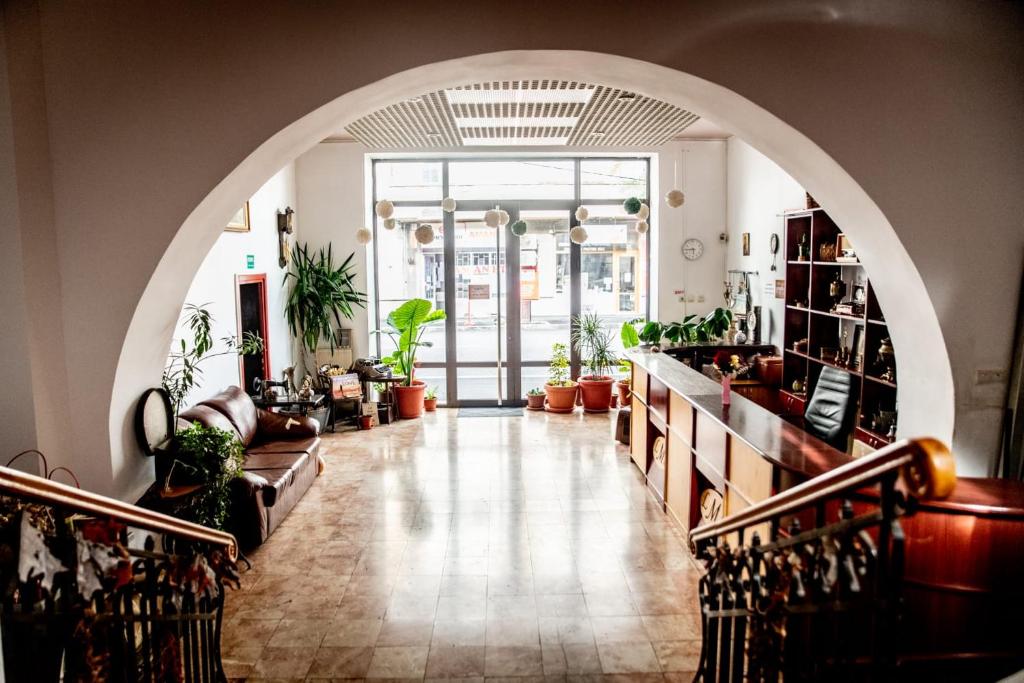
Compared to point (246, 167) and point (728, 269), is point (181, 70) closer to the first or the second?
point (246, 167)

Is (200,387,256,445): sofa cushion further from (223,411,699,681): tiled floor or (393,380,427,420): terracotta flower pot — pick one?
(393,380,427,420): terracotta flower pot

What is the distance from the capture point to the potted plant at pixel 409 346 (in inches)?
411

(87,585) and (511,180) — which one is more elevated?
(511,180)

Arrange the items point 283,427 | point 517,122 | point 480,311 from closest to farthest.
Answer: point 517,122 → point 283,427 → point 480,311

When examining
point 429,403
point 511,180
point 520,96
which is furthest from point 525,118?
point 429,403

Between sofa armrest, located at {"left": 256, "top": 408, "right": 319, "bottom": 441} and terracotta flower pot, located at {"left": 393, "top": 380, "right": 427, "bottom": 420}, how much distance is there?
2.62 m

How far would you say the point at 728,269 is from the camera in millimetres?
10672

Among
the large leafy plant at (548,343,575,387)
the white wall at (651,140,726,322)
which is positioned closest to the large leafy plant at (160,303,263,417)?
the large leafy plant at (548,343,575,387)

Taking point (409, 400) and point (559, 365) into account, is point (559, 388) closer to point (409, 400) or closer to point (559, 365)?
point (559, 365)

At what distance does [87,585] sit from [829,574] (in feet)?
6.87

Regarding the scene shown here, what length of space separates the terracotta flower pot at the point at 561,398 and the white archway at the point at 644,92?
5900mm

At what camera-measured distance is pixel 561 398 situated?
10625mm

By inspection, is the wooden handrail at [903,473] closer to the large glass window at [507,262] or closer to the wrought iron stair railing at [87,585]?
the wrought iron stair railing at [87,585]

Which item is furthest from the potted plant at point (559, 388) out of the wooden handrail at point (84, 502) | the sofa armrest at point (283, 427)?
the wooden handrail at point (84, 502)
